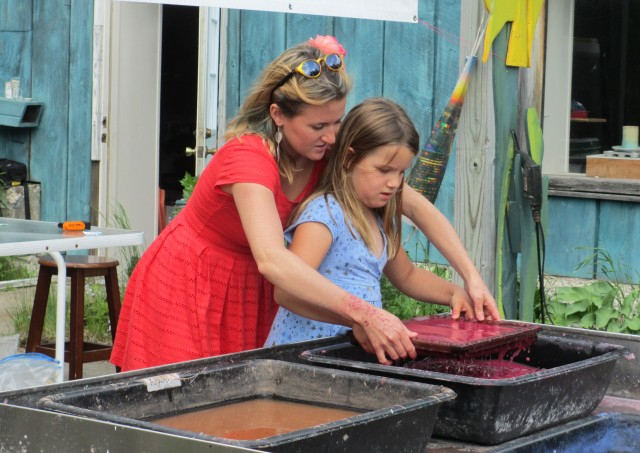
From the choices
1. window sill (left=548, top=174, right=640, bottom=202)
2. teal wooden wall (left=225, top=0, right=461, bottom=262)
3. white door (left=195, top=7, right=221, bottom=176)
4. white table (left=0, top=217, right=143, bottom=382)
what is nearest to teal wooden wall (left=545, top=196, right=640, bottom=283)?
window sill (left=548, top=174, right=640, bottom=202)

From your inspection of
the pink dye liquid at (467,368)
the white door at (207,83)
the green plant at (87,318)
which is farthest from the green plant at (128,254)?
the pink dye liquid at (467,368)

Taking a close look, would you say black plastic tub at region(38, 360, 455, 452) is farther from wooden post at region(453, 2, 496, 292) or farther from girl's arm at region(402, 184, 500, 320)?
wooden post at region(453, 2, 496, 292)

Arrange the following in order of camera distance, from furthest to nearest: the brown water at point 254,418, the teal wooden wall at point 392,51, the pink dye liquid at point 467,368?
the teal wooden wall at point 392,51
the pink dye liquid at point 467,368
the brown water at point 254,418

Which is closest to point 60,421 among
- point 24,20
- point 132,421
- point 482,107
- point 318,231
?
point 132,421

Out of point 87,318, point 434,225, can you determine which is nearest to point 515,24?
point 434,225

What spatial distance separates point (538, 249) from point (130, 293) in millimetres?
1623

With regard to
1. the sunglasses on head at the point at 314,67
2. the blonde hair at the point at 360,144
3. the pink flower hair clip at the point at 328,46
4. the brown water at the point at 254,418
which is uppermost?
the pink flower hair clip at the point at 328,46

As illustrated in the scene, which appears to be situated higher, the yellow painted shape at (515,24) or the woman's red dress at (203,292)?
the yellow painted shape at (515,24)

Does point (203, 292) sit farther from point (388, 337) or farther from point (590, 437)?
point (590, 437)

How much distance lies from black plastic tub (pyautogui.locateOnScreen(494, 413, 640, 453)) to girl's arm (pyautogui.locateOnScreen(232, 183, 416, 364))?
0.31 metres

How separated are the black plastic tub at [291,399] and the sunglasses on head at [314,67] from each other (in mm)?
757

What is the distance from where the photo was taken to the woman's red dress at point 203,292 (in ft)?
9.53

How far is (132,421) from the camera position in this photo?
1854 mm

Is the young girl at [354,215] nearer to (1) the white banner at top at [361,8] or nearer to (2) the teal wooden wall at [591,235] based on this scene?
(1) the white banner at top at [361,8]
